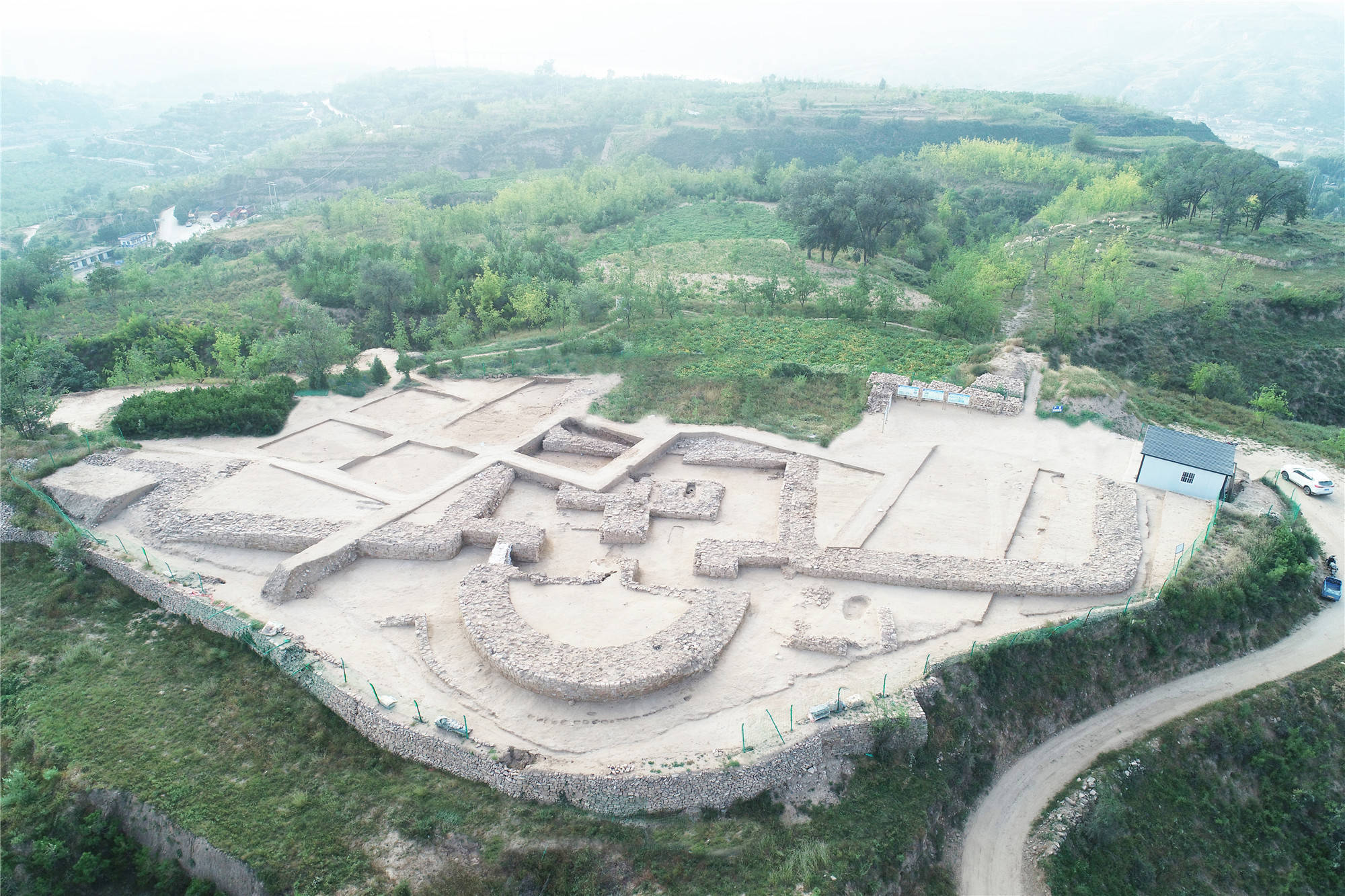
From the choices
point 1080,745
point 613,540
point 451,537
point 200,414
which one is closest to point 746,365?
point 613,540

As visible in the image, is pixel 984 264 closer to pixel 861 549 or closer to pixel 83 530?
pixel 861 549

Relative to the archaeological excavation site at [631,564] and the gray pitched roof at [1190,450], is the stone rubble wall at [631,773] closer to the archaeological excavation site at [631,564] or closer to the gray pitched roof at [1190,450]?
the archaeological excavation site at [631,564]

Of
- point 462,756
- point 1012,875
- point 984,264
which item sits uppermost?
point 984,264

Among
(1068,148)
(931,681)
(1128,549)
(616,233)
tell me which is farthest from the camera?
(1068,148)

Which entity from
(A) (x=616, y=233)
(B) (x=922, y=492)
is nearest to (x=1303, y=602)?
(B) (x=922, y=492)

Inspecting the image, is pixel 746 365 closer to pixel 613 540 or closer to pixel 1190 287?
pixel 613 540

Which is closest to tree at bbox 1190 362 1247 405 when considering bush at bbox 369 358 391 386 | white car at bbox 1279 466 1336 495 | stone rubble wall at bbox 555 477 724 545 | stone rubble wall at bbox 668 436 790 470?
white car at bbox 1279 466 1336 495

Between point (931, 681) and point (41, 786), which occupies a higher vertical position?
point (931, 681)
